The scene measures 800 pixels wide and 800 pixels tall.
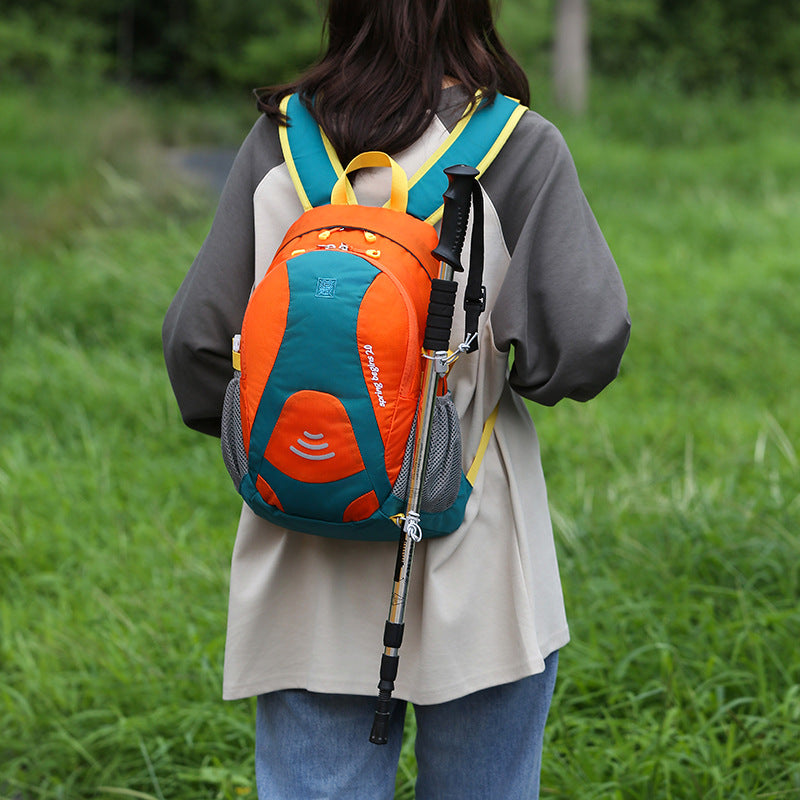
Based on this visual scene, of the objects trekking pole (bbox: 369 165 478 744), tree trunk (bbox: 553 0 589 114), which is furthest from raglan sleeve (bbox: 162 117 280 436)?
tree trunk (bbox: 553 0 589 114)

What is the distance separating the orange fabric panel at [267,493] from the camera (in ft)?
5.33

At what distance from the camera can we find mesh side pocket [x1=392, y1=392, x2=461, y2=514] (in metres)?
1.62

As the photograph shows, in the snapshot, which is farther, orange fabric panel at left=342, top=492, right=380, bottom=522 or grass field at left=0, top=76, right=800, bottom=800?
grass field at left=0, top=76, right=800, bottom=800

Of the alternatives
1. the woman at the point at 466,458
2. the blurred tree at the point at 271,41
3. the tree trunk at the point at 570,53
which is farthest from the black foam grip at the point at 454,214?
the blurred tree at the point at 271,41

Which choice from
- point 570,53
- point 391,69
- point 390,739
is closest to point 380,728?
point 390,739

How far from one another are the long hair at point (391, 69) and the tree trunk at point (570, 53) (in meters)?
14.8

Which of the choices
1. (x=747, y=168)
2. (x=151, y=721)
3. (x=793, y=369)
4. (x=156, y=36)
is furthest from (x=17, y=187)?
(x=156, y=36)

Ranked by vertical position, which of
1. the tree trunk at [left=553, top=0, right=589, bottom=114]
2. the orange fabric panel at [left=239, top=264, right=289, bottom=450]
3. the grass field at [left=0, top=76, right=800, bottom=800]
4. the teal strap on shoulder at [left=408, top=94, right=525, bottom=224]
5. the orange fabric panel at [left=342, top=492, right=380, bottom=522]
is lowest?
the grass field at [left=0, top=76, right=800, bottom=800]

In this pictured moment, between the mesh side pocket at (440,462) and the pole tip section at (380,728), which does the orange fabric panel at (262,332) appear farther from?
the pole tip section at (380,728)

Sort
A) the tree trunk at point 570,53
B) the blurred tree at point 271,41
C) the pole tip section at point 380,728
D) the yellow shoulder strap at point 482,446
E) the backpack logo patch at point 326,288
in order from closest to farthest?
the backpack logo patch at point 326,288 < the pole tip section at point 380,728 < the yellow shoulder strap at point 482,446 < the tree trunk at point 570,53 < the blurred tree at point 271,41

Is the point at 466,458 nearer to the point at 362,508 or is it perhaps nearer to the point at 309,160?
the point at 362,508

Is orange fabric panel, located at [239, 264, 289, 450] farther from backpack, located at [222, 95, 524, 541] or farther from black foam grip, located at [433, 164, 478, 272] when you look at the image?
black foam grip, located at [433, 164, 478, 272]

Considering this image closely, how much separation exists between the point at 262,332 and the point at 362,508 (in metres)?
0.28

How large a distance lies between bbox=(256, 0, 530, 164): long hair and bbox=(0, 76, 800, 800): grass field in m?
1.63
